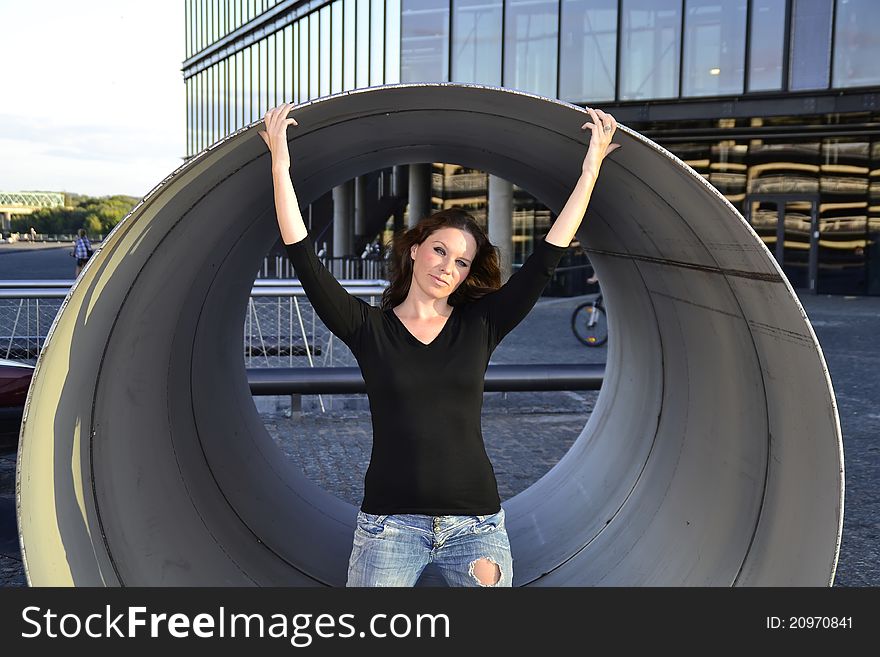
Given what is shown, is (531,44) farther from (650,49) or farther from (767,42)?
(767,42)

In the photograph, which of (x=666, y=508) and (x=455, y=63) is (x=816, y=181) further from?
(x=666, y=508)

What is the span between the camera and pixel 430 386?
2.91 metres

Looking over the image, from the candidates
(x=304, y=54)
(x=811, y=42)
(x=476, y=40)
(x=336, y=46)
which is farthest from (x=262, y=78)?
(x=811, y=42)

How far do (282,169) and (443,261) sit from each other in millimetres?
621

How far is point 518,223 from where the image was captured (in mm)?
25312

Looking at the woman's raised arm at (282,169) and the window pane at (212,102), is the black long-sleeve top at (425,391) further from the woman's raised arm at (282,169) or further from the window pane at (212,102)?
the window pane at (212,102)

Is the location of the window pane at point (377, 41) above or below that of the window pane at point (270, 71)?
below

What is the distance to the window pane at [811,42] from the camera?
20.8 m

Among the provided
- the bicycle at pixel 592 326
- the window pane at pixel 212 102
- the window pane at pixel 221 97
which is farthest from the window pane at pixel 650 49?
the window pane at pixel 212 102

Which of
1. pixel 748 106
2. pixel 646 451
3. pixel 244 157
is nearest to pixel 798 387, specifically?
pixel 646 451

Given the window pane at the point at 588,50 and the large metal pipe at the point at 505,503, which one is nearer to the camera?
the large metal pipe at the point at 505,503

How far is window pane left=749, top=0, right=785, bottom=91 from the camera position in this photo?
21.0 meters

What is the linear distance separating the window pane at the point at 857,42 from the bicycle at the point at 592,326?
10728 mm

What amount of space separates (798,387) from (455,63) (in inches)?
850
